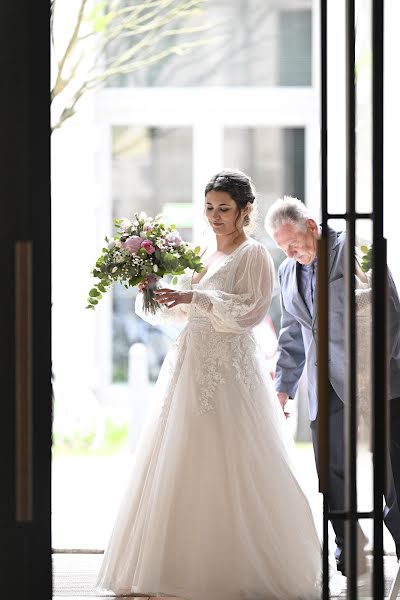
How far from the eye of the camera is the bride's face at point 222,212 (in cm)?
411

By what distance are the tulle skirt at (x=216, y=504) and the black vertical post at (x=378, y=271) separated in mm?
1259

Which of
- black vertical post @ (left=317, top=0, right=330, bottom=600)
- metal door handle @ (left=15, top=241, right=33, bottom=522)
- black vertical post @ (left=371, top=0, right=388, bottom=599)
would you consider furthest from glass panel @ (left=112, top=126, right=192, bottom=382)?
metal door handle @ (left=15, top=241, right=33, bottom=522)

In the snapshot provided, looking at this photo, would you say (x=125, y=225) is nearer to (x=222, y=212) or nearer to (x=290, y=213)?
(x=222, y=212)

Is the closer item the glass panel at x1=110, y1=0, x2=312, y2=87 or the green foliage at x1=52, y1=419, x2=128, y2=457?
the green foliage at x1=52, y1=419, x2=128, y2=457

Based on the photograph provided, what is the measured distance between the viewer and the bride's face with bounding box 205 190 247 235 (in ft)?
13.5

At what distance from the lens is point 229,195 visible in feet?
13.5

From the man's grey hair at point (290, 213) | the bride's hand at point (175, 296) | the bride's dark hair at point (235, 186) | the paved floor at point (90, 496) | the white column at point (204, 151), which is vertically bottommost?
the paved floor at point (90, 496)

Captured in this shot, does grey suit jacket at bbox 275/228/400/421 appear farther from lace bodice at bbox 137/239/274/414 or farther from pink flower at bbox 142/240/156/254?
pink flower at bbox 142/240/156/254

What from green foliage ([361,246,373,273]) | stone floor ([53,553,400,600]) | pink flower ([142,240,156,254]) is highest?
pink flower ([142,240,156,254])

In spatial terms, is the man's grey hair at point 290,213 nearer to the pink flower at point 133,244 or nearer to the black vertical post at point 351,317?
the pink flower at point 133,244

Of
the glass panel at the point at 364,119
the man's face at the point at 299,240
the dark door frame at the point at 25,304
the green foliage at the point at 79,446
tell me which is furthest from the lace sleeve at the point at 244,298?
the green foliage at the point at 79,446

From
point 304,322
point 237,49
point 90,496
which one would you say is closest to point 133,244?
point 304,322

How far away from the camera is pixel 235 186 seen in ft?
13.5

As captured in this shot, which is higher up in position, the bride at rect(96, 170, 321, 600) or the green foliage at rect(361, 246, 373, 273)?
the green foliage at rect(361, 246, 373, 273)
